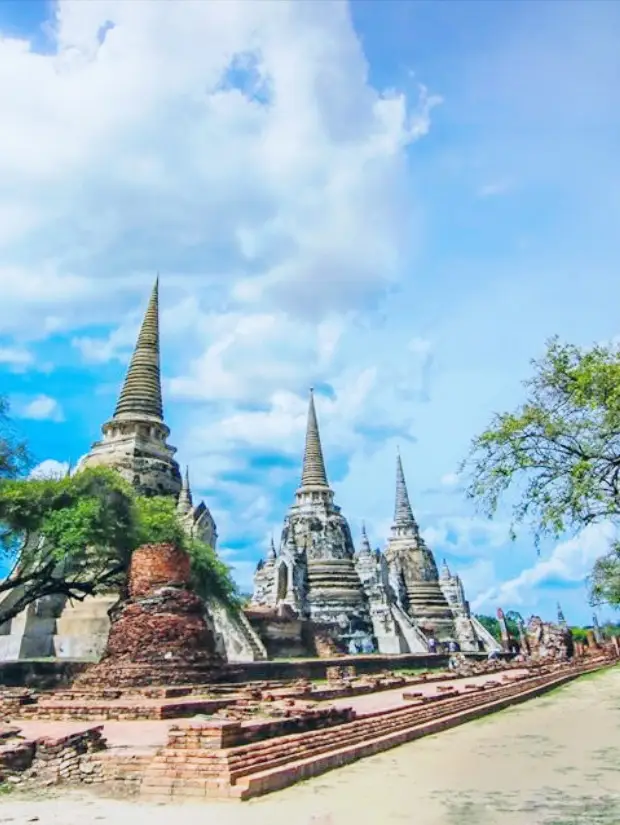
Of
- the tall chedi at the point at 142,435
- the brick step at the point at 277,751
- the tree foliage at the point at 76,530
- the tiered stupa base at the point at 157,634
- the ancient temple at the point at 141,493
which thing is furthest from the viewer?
the tall chedi at the point at 142,435

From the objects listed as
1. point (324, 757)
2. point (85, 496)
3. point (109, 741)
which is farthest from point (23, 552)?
point (324, 757)

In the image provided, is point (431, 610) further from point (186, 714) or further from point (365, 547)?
point (186, 714)

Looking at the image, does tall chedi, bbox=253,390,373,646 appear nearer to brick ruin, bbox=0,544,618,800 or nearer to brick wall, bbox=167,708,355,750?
brick ruin, bbox=0,544,618,800

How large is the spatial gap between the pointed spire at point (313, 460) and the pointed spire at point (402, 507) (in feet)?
37.1

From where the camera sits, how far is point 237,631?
3186cm

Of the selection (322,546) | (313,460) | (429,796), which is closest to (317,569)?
(322,546)

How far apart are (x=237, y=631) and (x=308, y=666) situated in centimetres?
632

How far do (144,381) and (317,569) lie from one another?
18085 mm

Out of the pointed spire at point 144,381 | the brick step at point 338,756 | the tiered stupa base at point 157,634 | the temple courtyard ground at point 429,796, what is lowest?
the temple courtyard ground at point 429,796

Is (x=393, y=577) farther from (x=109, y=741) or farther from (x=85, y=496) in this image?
(x=109, y=741)

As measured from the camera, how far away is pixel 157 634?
18578 mm

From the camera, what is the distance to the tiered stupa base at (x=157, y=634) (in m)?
17.8

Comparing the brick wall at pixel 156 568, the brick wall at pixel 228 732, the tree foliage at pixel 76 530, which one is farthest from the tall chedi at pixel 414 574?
the brick wall at pixel 228 732

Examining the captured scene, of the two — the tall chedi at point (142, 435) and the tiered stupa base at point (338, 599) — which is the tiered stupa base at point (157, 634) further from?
the tiered stupa base at point (338, 599)
